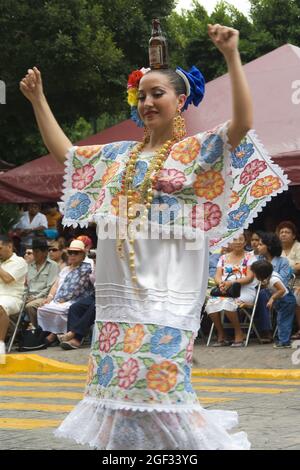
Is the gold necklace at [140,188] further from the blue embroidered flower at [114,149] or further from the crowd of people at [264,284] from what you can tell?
the crowd of people at [264,284]

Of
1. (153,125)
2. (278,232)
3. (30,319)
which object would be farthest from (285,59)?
(153,125)

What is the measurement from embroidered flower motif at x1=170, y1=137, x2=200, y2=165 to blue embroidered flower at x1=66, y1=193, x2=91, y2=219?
0.60m

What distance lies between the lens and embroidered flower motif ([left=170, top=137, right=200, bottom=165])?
5.30 m

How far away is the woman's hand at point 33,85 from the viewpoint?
18.5 ft

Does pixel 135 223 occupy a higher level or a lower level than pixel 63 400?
higher

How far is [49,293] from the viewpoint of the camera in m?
14.2

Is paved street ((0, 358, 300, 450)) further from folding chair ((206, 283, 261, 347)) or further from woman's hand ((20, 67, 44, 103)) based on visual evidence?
woman's hand ((20, 67, 44, 103))

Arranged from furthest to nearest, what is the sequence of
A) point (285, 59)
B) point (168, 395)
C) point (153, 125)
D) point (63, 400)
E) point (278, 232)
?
point (285, 59), point (278, 232), point (63, 400), point (153, 125), point (168, 395)

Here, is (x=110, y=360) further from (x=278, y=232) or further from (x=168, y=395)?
(x=278, y=232)

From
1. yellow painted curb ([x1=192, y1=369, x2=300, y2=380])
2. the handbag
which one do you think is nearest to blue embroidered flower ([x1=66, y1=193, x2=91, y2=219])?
yellow painted curb ([x1=192, y1=369, x2=300, y2=380])

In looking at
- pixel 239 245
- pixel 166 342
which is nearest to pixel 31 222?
pixel 239 245

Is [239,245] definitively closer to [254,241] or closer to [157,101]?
[254,241]

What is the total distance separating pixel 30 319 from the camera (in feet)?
46.2

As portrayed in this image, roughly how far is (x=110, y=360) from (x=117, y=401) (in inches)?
7.9
